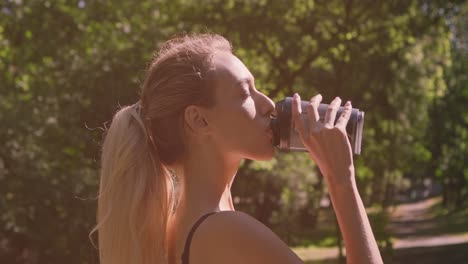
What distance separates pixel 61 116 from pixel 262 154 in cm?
1283

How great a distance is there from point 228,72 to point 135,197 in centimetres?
42

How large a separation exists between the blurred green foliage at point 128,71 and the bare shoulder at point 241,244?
9.49 meters

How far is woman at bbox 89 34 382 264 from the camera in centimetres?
179

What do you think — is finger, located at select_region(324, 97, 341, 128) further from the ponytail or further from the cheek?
the ponytail

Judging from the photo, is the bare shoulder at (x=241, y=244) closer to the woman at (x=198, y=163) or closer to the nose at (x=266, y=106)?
the woman at (x=198, y=163)

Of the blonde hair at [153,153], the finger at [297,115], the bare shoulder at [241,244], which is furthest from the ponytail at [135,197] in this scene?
the finger at [297,115]

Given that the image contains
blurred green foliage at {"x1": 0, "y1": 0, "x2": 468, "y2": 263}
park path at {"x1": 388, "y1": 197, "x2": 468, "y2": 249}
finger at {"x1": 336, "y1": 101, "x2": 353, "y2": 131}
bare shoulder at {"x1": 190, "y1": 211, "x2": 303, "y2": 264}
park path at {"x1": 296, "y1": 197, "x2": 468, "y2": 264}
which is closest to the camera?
bare shoulder at {"x1": 190, "y1": 211, "x2": 303, "y2": 264}

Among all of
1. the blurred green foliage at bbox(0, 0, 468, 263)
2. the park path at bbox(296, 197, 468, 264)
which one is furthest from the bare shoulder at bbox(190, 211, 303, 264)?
the park path at bbox(296, 197, 468, 264)

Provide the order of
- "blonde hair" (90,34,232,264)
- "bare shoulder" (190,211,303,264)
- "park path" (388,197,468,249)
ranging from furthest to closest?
"park path" (388,197,468,249) < "blonde hair" (90,34,232,264) < "bare shoulder" (190,211,303,264)

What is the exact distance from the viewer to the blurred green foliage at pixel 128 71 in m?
13.0

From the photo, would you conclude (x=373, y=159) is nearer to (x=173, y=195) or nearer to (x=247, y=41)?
(x=247, y=41)

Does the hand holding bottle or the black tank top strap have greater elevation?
the hand holding bottle

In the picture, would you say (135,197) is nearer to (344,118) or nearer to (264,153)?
(264,153)

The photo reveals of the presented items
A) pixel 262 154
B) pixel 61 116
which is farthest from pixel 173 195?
pixel 61 116
